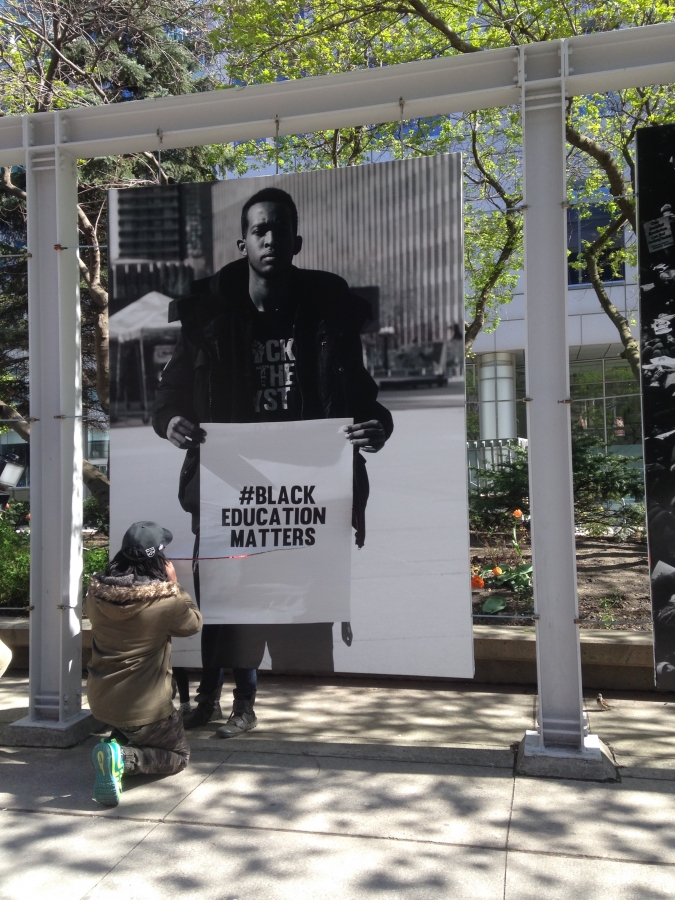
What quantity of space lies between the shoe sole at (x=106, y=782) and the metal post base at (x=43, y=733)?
1.11 m

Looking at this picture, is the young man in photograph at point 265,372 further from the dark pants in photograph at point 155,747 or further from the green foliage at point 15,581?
the green foliage at point 15,581

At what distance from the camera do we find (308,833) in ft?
13.1

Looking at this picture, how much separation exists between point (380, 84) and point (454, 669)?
371 centimetres

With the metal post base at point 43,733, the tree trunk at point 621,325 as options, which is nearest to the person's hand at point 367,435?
the metal post base at point 43,733

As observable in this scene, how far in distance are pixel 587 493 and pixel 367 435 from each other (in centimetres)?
547

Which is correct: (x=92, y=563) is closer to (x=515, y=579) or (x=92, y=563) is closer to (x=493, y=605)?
(x=493, y=605)

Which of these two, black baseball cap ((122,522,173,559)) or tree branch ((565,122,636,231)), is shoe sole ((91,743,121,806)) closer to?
black baseball cap ((122,522,173,559))

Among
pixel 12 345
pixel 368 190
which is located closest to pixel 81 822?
pixel 368 190

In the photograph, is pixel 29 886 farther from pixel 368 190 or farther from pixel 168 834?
pixel 368 190

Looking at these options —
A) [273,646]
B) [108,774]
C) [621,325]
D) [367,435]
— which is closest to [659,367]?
[367,435]

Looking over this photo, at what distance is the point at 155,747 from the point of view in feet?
15.5

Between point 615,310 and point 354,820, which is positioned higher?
point 615,310

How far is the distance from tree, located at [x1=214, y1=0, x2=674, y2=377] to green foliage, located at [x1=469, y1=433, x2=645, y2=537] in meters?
1.36

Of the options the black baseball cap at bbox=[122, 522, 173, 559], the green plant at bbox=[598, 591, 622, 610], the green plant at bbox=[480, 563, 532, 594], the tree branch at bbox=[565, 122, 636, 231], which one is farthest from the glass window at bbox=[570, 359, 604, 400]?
the black baseball cap at bbox=[122, 522, 173, 559]
